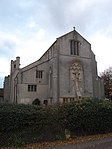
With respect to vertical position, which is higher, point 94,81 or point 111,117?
point 94,81

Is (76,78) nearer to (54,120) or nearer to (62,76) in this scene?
(62,76)

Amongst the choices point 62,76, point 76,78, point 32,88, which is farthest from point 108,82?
point 32,88

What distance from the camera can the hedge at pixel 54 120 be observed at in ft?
40.9

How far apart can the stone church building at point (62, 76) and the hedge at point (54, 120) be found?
2260 centimetres

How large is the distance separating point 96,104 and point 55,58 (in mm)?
25574

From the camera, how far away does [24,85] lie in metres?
39.3

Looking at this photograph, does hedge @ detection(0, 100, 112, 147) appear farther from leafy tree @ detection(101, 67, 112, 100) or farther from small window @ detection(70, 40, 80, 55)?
leafy tree @ detection(101, 67, 112, 100)

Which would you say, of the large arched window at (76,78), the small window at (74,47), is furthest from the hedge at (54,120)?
the small window at (74,47)

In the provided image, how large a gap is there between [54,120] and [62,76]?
85.6 feet

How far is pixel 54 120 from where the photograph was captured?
14.0 metres

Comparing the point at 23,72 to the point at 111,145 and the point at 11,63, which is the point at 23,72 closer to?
the point at 11,63

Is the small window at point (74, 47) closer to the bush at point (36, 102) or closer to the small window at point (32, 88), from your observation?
the small window at point (32, 88)

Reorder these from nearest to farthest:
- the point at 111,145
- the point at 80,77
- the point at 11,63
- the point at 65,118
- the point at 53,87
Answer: the point at 111,145 < the point at 65,118 < the point at 53,87 < the point at 80,77 < the point at 11,63

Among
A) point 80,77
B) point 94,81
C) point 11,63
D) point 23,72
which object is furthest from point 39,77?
point 11,63
